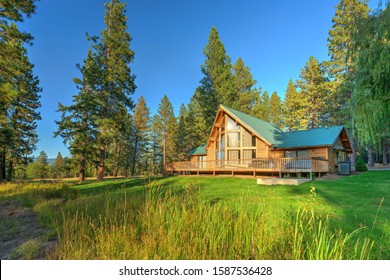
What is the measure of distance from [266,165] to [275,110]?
3069 centimetres

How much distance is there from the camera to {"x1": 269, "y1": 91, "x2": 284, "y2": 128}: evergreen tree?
142 ft

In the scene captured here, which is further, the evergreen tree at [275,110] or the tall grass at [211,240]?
the evergreen tree at [275,110]

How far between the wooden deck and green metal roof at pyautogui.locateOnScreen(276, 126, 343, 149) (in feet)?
6.12

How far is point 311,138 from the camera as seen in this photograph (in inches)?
725

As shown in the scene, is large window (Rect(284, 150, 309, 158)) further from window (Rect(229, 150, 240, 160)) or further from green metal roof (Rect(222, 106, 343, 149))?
window (Rect(229, 150, 240, 160))

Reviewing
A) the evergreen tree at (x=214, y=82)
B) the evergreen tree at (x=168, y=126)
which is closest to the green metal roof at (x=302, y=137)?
the evergreen tree at (x=214, y=82)

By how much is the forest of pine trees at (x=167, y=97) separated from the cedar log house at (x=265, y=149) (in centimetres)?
A: 254

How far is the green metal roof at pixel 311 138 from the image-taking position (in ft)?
56.6

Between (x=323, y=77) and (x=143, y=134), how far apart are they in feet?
110

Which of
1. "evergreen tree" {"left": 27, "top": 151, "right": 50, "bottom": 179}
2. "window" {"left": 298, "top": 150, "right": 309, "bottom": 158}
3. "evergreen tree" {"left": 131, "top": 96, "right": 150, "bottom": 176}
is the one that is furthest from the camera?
"evergreen tree" {"left": 27, "top": 151, "right": 50, "bottom": 179}

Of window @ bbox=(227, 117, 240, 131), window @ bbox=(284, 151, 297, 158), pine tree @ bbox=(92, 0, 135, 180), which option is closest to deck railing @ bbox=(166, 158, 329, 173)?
window @ bbox=(284, 151, 297, 158)

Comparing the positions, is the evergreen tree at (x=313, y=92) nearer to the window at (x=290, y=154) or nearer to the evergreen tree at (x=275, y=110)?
the evergreen tree at (x=275, y=110)

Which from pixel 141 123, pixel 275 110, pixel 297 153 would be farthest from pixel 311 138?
pixel 141 123
